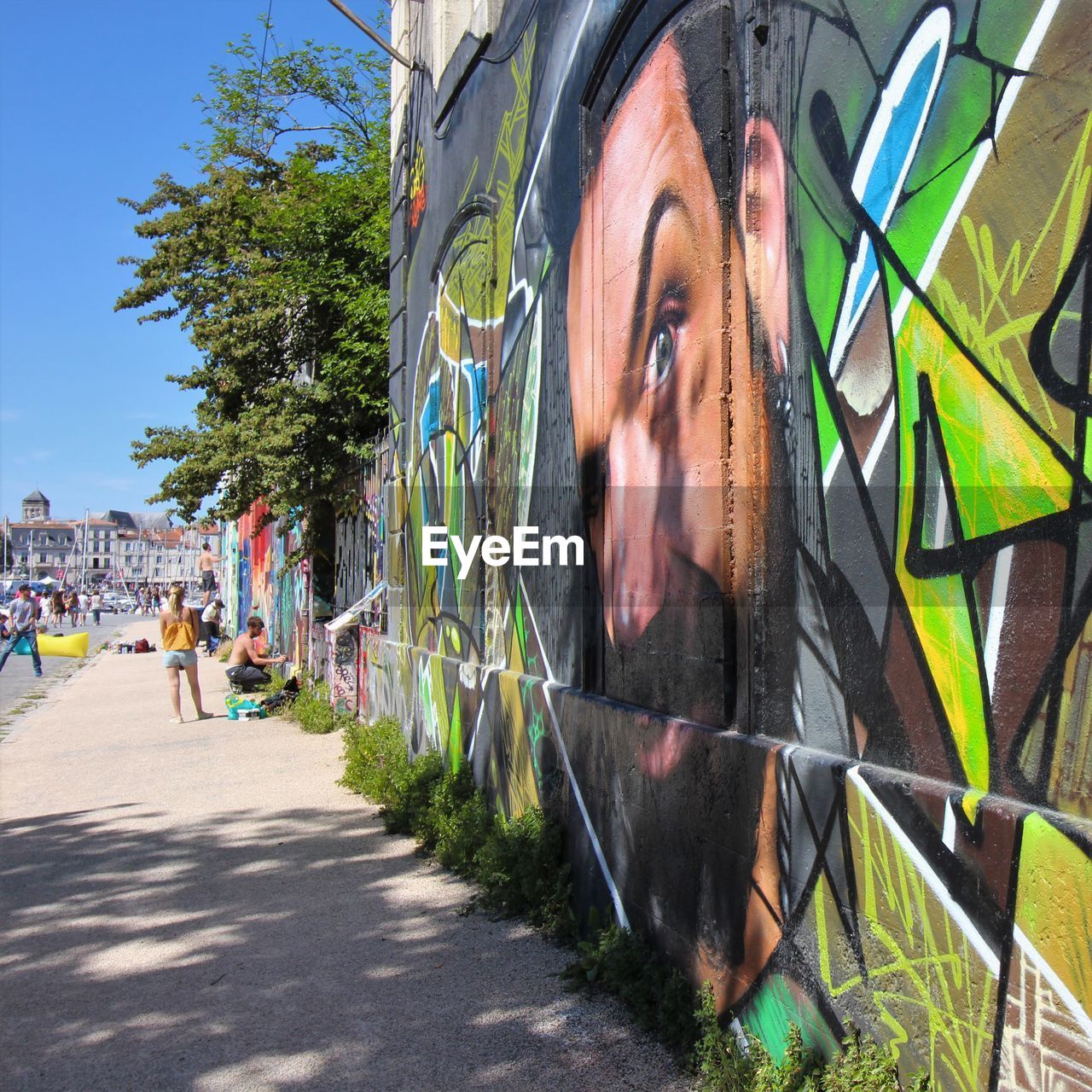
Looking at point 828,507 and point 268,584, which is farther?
point 268,584

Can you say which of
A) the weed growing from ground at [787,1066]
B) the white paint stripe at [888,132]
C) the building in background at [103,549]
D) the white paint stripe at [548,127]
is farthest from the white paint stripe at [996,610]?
the building in background at [103,549]

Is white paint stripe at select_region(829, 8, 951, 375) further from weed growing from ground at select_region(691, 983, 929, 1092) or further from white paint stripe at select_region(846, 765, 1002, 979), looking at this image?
weed growing from ground at select_region(691, 983, 929, 1092)

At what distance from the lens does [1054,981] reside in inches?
87.8

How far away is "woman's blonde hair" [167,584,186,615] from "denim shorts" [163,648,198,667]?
467 mm

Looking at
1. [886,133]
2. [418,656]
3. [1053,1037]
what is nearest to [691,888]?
[1053,1037]

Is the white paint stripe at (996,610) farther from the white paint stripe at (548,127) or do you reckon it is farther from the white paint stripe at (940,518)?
the white paint stripe at (548,127)

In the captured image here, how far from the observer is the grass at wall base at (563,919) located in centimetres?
295

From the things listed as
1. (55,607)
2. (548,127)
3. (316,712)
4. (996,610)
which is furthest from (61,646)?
(55,607)

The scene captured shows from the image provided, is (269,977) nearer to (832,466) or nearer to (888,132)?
(832,466)

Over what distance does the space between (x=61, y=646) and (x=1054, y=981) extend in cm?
1727

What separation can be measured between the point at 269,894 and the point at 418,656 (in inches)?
112

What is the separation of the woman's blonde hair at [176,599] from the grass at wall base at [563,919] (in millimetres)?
5103

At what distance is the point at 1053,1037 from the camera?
7.29 ft

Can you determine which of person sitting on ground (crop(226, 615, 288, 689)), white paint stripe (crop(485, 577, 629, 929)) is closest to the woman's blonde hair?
person sitting on ground (crop(226, 615, 288, 689))
